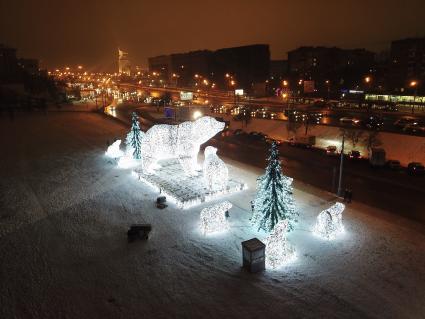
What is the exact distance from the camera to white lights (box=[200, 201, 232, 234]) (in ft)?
57.0

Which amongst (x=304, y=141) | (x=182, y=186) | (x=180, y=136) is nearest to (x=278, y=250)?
(x=182, y=186)

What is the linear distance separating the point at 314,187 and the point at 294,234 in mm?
7863

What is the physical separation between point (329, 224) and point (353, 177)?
1219 centimetres

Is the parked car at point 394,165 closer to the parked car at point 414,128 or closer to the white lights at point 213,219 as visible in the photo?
the parked car at point 414,128

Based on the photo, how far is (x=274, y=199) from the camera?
17.1m

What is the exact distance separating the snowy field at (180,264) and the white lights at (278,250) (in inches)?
16.6

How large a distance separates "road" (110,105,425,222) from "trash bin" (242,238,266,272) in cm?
1088

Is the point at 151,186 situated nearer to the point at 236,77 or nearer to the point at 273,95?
the point at 273,95

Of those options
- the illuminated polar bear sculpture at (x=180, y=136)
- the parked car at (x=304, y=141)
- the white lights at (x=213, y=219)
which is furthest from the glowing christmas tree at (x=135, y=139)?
the parked car at (x=304, y=141)

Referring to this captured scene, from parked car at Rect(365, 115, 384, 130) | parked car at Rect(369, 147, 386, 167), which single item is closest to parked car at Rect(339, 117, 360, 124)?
parked car at Rect(365, 115, 384, 130)

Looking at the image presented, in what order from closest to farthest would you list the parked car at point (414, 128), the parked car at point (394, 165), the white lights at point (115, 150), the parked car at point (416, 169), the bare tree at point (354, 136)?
the parked car at point (416, 169) < the parked car at point (394, 165) < the white lights at point (115, 150) < the bare tree at point (354, 136) < the parked car at point (414, 128)

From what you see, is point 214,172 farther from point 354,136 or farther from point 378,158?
point 354,136

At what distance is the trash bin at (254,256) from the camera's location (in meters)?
14.0

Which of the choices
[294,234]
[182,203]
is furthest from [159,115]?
[294,234]
